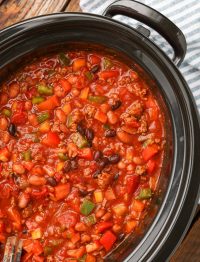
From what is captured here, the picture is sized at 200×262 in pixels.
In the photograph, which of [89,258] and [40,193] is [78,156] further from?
[89,258]

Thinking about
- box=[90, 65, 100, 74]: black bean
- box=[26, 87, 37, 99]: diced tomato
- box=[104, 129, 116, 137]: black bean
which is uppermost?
box=[90, 65, 100, 74]: black bean

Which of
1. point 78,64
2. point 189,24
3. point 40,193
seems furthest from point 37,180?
point 189,24

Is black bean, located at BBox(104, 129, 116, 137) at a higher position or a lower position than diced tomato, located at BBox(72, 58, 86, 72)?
lower

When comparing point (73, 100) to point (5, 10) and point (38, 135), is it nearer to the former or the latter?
point (38, 135)

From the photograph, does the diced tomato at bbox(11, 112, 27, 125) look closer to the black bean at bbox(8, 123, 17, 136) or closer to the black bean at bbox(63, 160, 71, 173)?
the black bean at bbox(8, 123, 17, 136)

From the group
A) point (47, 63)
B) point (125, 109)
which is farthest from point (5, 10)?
point (125, 109)

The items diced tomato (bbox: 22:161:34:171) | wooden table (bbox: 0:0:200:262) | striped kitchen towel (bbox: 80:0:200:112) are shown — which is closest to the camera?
diced tomato (bbox: 22:161:34:171)

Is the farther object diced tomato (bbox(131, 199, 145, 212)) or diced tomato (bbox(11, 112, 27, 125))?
diced tomato (bbox(11, 112, 27, 125))

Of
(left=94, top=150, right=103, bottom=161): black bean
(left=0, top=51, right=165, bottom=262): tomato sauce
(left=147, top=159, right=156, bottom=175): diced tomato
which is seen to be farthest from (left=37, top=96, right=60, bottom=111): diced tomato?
(left=147, top=159, right=156, bottom=175): diced tomato

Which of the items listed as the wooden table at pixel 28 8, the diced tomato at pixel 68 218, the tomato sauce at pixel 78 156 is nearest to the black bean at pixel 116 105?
the tomato sauce at pixel 78 156
